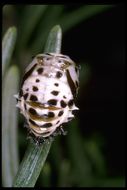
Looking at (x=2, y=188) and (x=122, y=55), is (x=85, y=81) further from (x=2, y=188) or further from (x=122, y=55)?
(x=2, y=188)

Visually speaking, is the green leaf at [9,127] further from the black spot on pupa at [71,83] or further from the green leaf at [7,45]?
the black spot on pupa at [71,83]

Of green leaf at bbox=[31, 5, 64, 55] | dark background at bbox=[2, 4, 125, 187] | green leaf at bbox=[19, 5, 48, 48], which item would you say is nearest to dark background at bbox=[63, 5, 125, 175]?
dark background at bbox=[2, 4, 125, 187]

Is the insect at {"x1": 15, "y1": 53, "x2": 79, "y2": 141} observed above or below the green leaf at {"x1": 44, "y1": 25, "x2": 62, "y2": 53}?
below

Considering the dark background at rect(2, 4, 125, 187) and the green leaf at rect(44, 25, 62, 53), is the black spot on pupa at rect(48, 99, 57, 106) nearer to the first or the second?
the green leaf at rect(44, 25, 62, 53)

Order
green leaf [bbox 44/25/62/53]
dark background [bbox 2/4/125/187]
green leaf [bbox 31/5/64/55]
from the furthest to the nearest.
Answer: dark background [bbox 2/4/125/187], green leaf [bbox 31/5/64/55], green leaf [bbox 44/25/62/53]

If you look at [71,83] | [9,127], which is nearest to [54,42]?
[71,83]

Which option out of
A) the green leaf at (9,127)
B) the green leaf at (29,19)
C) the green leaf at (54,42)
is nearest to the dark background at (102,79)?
the green leaf at (29,19)

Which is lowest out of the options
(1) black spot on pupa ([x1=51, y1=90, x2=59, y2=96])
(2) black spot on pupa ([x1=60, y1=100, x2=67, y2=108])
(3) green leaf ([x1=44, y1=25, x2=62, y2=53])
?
(2) black spot on pupa ([x1=60, y1=100, x2=67, y2=108])

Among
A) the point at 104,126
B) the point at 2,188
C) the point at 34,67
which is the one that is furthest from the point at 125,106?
the point at 34,67
